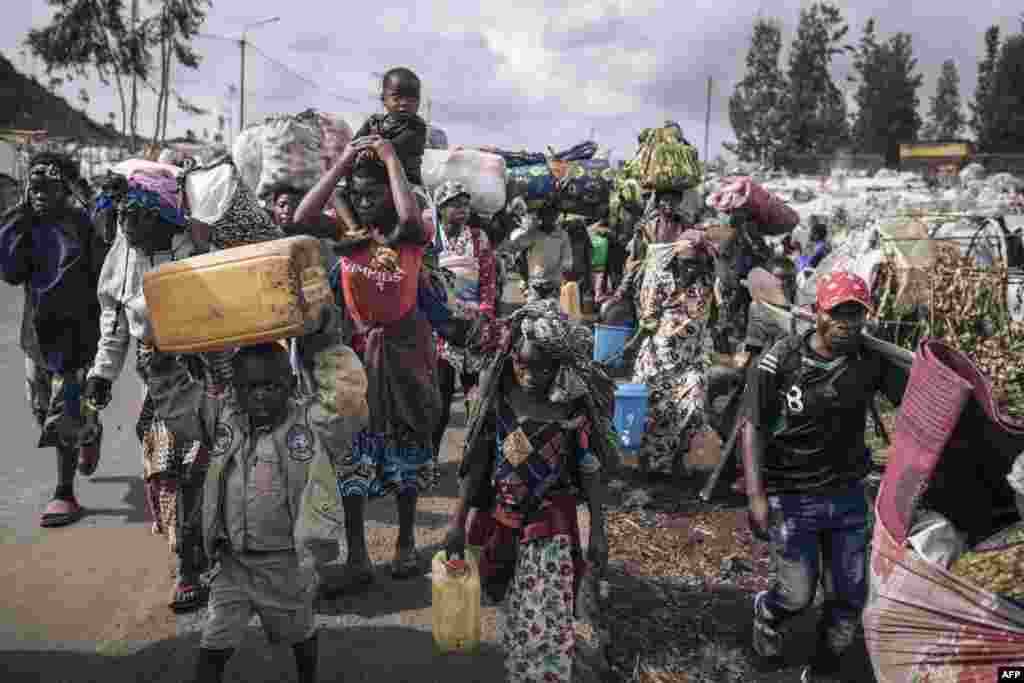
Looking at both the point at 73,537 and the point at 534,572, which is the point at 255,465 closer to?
the point at 534,572

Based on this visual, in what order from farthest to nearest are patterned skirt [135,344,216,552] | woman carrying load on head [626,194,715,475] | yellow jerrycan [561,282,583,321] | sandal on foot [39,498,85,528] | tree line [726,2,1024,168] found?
tree line [726,2,1024,168]
yellow jerrycan [561,282,583,321]
woman carrying load on head [626,194,715,475]
sandal on foot [39,498,85,528]
patterned skirt [135,344,216,552]

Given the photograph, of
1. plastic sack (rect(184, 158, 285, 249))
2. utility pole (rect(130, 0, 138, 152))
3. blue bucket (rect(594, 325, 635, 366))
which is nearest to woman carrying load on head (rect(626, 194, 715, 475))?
blue bucket (rect(594, 325, 635, 366))

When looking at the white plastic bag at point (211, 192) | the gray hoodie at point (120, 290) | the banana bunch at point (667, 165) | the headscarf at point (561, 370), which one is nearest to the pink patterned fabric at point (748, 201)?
the banana bunch at point (667, 165)

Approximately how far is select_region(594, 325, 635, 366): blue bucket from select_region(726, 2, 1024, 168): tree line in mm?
61877

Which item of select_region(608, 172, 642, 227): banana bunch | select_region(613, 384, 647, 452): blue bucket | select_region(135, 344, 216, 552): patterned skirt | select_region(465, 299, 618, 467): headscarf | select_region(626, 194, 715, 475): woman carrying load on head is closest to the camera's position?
select_region(465, 299, 618, 467): headscarf

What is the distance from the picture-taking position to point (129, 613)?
12.4 feet

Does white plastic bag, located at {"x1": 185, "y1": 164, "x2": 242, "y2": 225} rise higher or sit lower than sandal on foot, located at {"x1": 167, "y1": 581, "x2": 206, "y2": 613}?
higher

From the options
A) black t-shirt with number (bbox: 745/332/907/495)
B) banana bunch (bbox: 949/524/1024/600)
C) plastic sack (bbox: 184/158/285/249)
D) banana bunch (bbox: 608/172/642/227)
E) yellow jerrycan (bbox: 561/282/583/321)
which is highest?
banana bunch (bbox: 608/172/642/227)

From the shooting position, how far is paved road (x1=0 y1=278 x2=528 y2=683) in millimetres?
3373

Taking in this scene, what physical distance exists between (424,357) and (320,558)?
1501 millimetres

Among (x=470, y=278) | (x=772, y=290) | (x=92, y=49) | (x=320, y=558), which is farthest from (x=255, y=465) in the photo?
(x=92, y=49)

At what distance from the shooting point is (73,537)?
15.2 ft

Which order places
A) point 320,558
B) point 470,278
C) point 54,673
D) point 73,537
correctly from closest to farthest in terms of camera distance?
point 320,558, point 54,673, point 73,537, point 470,278

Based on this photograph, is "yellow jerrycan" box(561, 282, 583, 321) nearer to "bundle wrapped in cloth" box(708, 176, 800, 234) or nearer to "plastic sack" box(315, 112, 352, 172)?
"bundle wrapped in cloth" box(708, 176, 800, 234)
